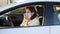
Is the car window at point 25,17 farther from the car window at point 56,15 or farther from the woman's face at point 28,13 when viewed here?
the car window at point 56,15

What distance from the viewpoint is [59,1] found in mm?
3812

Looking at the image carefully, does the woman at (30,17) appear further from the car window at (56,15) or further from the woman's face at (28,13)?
the car window at (56,15)

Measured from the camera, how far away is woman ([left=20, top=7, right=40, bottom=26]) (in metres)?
3.85

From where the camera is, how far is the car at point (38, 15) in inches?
144

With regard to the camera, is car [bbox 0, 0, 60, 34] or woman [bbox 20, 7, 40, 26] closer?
car [bbox 0, 0, 60, 34]

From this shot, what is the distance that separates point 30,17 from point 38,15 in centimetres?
16

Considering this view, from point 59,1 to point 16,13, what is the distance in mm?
850

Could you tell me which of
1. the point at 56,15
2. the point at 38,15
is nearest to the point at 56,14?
the point at 56,15

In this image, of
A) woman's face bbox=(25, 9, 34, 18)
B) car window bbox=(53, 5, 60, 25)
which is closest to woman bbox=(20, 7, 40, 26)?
woman's face bbox=(25, 9, 34, 18)

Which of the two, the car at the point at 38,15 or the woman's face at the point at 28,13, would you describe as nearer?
the car at the point at 38,15

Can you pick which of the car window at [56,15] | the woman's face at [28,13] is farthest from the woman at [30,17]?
the car window at [56,15]

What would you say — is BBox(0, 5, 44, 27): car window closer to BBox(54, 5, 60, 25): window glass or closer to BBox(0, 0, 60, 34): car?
BBox(0, 0, 60, 34): car

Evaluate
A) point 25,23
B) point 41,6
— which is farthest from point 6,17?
point 41,6

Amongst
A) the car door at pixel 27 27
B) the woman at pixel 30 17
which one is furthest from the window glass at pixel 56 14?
the woman at pixel 30 17
